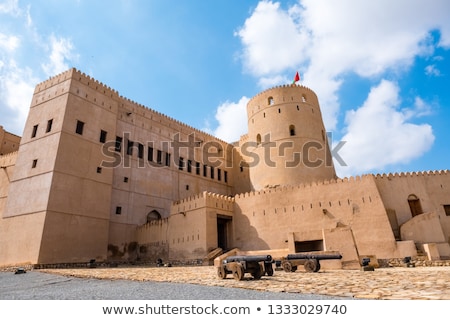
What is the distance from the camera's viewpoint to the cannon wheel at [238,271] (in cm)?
762

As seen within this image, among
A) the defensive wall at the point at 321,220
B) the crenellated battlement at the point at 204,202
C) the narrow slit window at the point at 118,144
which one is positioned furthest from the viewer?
the narrow slit window at the point at 118,144

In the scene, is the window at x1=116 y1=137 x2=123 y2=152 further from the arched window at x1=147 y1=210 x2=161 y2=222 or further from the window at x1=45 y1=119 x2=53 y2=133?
the arched window at x1=147 y1=210 x2=161 y2=222

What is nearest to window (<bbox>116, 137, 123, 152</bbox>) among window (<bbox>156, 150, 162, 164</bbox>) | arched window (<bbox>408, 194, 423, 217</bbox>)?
window (<bbox>156, 150, 162, 164</bbox>)

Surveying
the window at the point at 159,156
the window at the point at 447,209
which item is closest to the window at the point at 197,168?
the window at the point at 159,156

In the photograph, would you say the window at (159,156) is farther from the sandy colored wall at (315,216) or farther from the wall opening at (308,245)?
the wall opening at (308,245)

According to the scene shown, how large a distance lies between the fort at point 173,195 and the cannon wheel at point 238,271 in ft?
18.4

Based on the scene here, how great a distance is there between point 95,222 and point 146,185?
513 cm

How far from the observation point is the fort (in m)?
14.9

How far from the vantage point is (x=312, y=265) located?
10.1 metres

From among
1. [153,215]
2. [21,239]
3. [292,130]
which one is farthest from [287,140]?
[21,239]

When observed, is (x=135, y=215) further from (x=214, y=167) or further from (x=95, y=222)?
(x=214, y=167)
